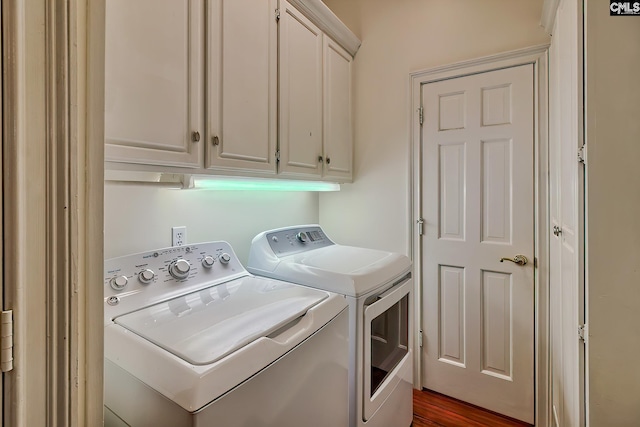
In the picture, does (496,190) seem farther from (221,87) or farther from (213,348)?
(213,348)

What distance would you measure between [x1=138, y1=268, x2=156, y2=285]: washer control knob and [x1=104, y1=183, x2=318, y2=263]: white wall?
0.59 feet

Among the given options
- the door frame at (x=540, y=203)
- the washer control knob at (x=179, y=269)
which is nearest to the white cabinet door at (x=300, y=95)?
the washer control knob at (x=179, y=269)

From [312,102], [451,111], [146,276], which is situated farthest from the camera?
[451,111]

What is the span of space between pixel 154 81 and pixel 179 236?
71cm

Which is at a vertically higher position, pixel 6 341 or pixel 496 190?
pixel 496 190

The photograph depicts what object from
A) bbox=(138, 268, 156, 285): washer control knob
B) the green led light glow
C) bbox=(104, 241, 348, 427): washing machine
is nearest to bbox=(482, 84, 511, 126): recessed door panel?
the green led light glow

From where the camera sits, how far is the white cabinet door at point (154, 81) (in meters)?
0.93

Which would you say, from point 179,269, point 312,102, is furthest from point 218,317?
point 312,102

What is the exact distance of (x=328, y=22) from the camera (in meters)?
1.90

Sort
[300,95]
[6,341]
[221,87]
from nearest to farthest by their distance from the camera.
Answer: [6,341] < [221,87] < [300,95]

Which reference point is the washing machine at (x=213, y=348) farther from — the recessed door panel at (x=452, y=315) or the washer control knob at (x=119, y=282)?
the recessed door panel at (x=452, y=315)

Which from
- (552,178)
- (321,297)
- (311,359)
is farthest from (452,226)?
A: (311,359)
